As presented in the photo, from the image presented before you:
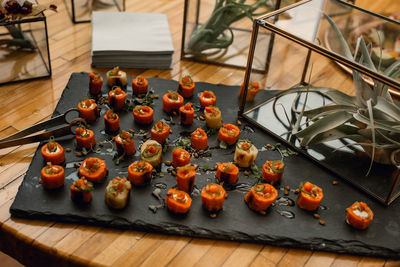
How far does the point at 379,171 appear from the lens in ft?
5.41

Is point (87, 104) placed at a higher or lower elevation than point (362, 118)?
lower

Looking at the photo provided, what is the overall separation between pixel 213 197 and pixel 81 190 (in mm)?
390

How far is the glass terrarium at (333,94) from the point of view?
60.7 inches

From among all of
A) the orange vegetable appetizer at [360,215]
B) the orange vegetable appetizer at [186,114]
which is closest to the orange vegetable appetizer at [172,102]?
the orange vegetable appetizer at [186,114]

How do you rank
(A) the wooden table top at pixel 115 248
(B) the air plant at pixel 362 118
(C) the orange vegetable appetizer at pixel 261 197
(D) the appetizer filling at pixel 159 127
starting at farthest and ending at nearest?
(D) the appetizer filling at pixel 159 127 → (B) the air plant at pixel 362 118 → (C) the orange vegetable appetizer at pixel 261 197 → (A) the wooden table top at pixel 115 248

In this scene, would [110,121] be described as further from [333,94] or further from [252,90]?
[333,94]

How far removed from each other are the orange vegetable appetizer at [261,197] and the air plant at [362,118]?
305 millimetres

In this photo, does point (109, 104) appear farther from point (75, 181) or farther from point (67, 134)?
point (75, 181)

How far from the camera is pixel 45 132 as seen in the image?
160cm

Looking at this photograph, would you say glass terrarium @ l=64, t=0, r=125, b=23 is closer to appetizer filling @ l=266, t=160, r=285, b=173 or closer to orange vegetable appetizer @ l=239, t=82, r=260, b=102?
orange vegetable appetizer @ l=239, t=82, r=260, b=102

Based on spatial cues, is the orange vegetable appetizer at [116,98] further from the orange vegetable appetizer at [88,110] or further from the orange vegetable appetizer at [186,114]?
the orange vegetable appetizer at [186,114]

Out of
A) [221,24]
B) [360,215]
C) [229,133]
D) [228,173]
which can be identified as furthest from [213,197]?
[221,24]

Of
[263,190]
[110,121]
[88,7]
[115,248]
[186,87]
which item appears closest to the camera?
[115,248]

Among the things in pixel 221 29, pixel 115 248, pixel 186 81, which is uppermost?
pixel 221 29
